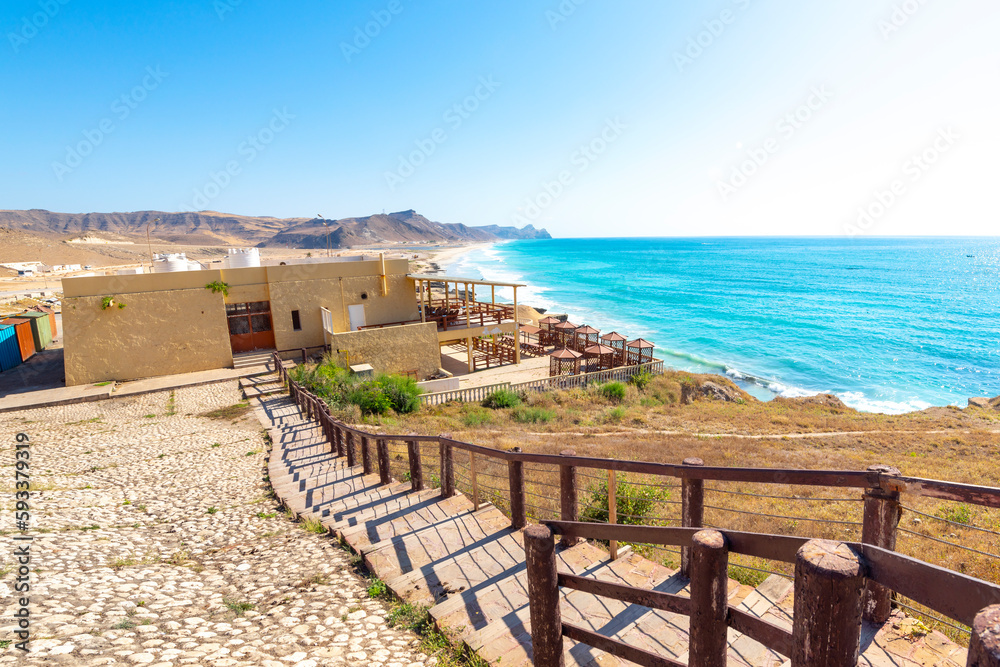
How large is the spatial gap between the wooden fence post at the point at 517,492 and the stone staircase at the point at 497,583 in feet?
0.48

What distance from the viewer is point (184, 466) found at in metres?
9.73

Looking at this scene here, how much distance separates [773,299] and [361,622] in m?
76.0

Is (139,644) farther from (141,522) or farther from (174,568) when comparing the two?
(141,522)

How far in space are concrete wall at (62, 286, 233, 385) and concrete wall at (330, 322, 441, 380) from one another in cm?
501

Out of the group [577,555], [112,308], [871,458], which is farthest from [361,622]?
[112,308]

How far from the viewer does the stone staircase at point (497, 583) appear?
3049mm

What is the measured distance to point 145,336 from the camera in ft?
61.4

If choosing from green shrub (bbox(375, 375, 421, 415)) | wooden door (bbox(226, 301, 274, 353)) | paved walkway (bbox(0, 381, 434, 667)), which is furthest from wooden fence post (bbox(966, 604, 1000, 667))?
wooden door (bbox(226, 301, 274, 353))

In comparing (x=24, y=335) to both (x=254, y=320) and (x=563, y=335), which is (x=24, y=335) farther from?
(x=563, y=335)

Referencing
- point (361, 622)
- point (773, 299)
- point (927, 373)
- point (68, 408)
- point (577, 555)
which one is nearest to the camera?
point (361, 622)

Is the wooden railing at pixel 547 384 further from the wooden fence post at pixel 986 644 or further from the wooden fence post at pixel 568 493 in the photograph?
the wooden fence post at pixel 986 644

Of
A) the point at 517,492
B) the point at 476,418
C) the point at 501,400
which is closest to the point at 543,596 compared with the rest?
the point at 517,492

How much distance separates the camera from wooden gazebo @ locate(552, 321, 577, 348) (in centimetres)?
2809

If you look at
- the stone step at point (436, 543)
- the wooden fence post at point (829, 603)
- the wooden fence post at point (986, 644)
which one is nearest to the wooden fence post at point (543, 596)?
the wooden fence post at point (829, 603)
